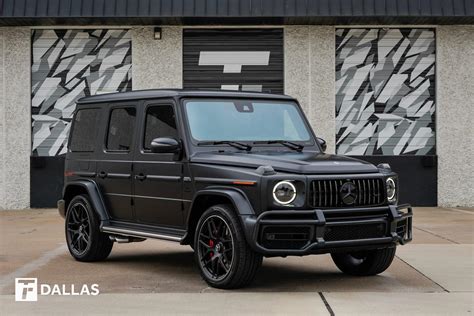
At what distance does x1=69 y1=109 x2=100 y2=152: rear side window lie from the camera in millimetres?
10188

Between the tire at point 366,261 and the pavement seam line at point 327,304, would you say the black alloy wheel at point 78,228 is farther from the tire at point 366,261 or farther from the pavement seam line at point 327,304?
the pavement seam line at point 327,304

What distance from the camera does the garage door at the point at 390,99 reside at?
1858cm

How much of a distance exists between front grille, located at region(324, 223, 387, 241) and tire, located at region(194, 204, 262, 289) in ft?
2.16

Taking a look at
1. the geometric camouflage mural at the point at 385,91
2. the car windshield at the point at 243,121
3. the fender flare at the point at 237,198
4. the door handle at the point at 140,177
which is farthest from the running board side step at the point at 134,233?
the geometric camouflage mural at the point at 385,91

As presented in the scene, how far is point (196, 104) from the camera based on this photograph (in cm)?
884

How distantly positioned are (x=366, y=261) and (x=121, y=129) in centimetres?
311

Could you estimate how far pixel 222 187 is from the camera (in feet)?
25.9

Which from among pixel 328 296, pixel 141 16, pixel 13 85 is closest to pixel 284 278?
pixel 328 296

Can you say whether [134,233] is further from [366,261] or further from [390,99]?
[390,99]

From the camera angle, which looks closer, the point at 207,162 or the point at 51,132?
the point at 207,162

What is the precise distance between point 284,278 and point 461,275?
6.06 ft

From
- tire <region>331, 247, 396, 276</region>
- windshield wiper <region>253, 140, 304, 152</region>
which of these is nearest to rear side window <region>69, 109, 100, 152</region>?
windshield wiper <region>253, 140, 304, 152</region>

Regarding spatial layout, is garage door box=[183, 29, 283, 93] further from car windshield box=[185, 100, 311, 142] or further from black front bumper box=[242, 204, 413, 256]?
black front bumper box=[242, 204, 413, 256]

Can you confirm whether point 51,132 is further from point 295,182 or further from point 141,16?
point 295,182
